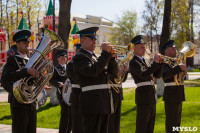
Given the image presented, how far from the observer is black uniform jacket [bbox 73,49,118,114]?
4320 millimetres

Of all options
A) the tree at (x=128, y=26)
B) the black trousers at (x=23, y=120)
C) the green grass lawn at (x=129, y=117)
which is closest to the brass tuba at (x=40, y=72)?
the black trousers at (x=23, y=120)

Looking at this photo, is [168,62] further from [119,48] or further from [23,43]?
[23,43]

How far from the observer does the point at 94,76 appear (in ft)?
14.4

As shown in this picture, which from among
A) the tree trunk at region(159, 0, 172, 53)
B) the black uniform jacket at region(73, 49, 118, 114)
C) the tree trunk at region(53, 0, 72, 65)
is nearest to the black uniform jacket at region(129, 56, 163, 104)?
the black uniform jacket at region(73, 49, 118, 114)

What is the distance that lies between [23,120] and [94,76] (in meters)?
1.43

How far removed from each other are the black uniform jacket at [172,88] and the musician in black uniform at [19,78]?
2.78m

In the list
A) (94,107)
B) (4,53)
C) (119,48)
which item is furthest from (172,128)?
(4,53)

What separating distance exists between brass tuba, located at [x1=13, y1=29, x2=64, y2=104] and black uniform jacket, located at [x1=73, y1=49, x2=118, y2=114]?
640 millimetres

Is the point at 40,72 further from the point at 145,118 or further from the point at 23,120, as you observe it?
the point at 145,118

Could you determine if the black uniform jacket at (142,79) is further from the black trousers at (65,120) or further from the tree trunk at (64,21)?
the tree trunk at (64,21)

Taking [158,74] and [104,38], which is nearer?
[158,74]

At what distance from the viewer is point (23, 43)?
5.12m

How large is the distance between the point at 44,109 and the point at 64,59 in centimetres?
420

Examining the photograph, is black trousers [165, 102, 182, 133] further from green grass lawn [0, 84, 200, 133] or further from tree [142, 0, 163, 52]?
tree [142, 0, 163, 52]
